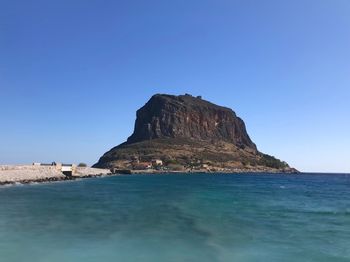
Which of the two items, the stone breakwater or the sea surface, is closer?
the sea surface

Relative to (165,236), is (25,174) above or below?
above

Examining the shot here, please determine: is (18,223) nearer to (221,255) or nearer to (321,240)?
(221,255)

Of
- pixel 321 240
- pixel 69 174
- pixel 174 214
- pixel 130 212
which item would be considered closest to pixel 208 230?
pixel 321 240

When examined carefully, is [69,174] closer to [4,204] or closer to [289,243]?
[4,204]

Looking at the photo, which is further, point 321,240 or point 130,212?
point 130,212

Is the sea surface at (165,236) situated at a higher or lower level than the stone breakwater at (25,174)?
lower

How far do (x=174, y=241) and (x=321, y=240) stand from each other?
28.4ft

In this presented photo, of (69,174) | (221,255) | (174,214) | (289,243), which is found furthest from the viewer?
(69,174)

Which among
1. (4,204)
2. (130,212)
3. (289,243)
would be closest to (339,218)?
(289,243)

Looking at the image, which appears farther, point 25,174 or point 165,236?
point 25,174

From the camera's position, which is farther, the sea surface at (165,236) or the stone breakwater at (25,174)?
the stone breakwater at (25,174)

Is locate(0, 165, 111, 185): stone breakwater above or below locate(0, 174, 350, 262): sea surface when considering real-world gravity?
above

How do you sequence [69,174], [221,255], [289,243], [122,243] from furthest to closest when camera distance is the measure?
[69,174]
[289,243]
[122,243]
[221,255]

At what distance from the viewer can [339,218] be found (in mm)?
35750
